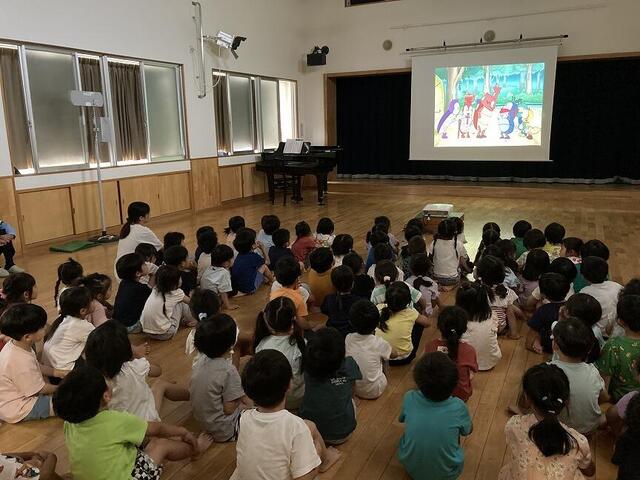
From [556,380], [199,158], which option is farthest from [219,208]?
[556,380]

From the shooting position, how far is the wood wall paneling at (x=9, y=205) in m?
5.66

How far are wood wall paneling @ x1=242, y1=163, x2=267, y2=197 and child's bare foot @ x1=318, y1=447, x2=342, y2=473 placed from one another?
25.7ft

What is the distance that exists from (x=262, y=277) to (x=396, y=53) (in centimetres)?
755

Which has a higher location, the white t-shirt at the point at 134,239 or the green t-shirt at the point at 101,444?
the white t-shirt at the point at 134,239

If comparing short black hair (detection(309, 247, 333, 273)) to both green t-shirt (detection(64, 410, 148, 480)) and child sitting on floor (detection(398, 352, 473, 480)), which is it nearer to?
child sitting on floor (detection(398, 352, 473, 480))

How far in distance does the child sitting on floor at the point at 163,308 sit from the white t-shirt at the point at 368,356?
1285mm

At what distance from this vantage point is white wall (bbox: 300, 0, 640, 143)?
344 inches

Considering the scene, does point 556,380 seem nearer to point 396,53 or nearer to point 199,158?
point 199,158

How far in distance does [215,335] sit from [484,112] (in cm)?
884

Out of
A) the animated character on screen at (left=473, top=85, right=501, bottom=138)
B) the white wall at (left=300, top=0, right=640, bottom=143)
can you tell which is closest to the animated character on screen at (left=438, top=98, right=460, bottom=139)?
the animated character on screen at (left=473, top=85, right=501, bottom=138)

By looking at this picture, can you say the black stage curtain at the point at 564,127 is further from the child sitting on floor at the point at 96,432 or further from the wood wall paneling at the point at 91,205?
the child sitting on floor at the point at 96,432

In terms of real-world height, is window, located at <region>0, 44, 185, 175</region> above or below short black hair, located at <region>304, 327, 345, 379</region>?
above

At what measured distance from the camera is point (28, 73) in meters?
5.93

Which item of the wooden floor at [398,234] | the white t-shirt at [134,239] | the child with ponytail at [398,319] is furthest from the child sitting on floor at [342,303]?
the white t-shirt at [134,239]
